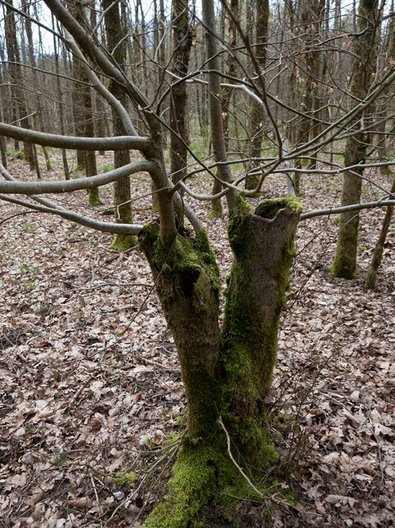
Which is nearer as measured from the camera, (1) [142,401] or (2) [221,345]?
(2) [221,345]

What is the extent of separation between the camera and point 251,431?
265 centimetres

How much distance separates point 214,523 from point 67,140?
2.50 m

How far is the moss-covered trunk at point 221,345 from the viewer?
7.82 ft

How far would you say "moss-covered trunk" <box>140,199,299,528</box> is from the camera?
238 cm

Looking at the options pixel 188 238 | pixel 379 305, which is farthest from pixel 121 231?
pixel 379 305

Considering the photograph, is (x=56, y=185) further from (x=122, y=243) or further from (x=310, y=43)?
(x=122, y=243)

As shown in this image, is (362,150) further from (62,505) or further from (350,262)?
(62,505)

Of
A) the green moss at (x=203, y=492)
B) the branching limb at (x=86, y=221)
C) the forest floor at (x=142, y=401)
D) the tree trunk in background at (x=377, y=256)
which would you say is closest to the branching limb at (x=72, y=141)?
the forest floor at (x=142, y=401)

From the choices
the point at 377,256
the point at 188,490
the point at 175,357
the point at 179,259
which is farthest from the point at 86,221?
the point at 377,256

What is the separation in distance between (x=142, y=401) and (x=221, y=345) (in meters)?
1.79

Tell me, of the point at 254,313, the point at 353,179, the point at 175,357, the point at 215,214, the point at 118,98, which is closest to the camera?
the point at 254,313

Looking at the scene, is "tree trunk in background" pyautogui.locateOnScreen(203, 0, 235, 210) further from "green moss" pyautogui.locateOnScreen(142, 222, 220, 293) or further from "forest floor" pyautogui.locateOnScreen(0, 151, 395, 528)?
"forest floor" pyautogui.locateOnScreen(0, 151, 395, 528)

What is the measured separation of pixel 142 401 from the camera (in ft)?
13.2

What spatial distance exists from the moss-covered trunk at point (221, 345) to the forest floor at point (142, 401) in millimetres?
237
